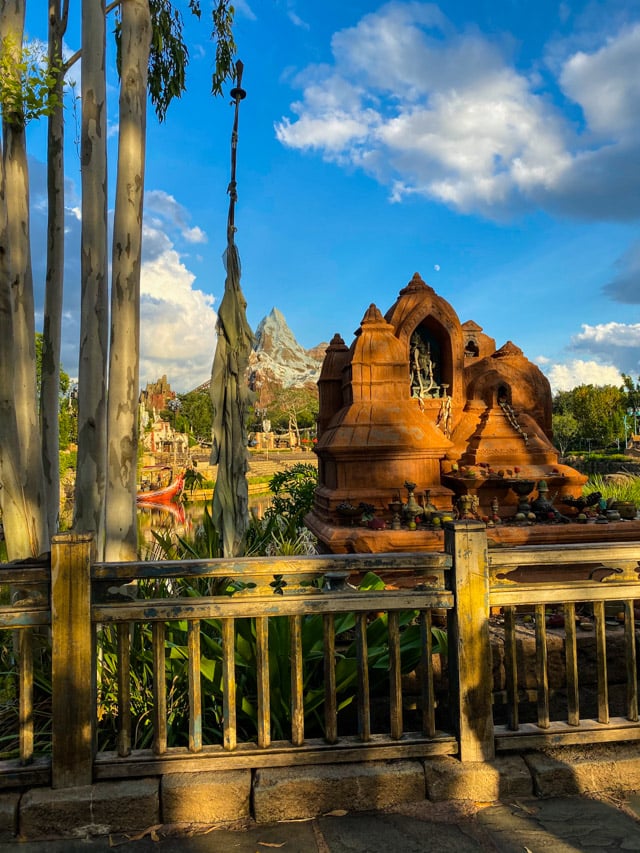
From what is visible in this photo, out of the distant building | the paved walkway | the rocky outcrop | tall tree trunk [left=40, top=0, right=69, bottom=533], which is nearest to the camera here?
the paved walkway

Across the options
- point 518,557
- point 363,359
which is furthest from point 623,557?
point 363,359

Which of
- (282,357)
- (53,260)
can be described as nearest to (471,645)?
(53,260)

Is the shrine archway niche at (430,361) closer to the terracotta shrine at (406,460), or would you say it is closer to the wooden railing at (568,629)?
the terracotta shrine at (406,460)

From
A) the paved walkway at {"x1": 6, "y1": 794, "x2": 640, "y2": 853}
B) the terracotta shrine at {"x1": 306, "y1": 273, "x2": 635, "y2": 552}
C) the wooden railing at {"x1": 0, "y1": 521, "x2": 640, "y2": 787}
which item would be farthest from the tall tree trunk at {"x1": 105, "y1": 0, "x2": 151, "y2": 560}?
the terracotta shrine at {"x1": 306, "y1": 273, "x2": 635, "y2": 552}

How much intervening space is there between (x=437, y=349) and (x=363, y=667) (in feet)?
25.5

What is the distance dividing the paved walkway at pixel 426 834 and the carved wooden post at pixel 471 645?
0.85 feet

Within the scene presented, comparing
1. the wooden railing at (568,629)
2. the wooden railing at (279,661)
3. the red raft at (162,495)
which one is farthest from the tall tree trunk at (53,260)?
the red raft at (162,495)

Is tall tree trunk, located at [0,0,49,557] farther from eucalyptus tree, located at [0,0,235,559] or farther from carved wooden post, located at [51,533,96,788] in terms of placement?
carved wooden post, located at [51,533,96,788]

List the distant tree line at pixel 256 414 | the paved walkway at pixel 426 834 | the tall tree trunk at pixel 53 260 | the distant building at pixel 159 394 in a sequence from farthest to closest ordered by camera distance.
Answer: the distant building at pixel 159 394 → the distant tree line at pixel 256 414 → the tall tree trunk at pixel 53 260 → the paved walkway at pixel 426 834

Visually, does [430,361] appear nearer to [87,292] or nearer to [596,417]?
[87,292]

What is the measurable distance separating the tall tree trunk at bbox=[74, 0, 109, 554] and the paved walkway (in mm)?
1977

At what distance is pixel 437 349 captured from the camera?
9719mm

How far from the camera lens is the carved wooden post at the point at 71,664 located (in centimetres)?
231

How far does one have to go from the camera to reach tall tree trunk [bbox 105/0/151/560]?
3.83 m
